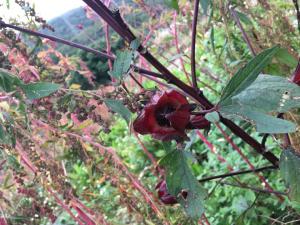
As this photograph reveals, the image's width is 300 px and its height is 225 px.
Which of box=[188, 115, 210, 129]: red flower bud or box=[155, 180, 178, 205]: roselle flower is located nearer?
box=[188, 115, 210, 129]: red flower bud

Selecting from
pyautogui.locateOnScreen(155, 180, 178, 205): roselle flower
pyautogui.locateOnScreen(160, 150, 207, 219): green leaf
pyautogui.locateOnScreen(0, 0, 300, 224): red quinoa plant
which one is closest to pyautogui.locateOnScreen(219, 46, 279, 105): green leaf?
pyautogui.locateOnScreen(0, 0, 300, 224): red quinoa plant

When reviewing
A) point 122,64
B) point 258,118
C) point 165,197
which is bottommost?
point 165,197

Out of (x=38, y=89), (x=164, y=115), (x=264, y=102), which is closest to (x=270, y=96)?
(x=264, y=102)

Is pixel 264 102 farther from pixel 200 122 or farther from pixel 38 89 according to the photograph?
pixel 38 89

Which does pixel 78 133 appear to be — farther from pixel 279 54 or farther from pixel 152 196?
pixel 279 54

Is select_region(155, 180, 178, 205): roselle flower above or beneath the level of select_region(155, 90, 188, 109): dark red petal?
beneath

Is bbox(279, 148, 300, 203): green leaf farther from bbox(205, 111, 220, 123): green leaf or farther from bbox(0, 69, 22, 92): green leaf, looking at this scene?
bbox(0, 69, 22, 92): green leaf

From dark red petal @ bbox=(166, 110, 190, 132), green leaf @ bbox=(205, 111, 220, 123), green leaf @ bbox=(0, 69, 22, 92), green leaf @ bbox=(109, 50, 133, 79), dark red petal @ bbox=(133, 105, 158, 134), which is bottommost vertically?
green leaf @ bbox=(205, 111, 220, 123)
